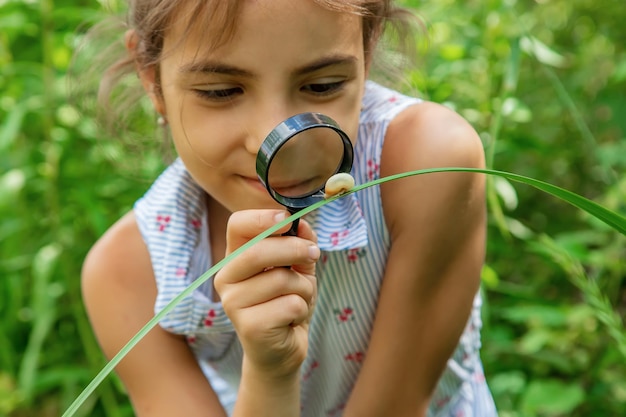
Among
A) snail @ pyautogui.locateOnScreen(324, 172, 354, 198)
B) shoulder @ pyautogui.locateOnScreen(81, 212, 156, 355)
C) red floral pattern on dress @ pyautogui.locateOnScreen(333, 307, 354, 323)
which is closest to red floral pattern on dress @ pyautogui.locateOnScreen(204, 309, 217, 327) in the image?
shoulder @ pyautogui.locateOnScreen(81, 212, 156, 355)

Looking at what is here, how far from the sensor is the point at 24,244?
2.37m

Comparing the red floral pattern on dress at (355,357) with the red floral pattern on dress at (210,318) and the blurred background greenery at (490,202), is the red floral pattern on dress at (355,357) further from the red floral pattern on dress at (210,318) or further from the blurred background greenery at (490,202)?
the blurred background greenery at (490,202)

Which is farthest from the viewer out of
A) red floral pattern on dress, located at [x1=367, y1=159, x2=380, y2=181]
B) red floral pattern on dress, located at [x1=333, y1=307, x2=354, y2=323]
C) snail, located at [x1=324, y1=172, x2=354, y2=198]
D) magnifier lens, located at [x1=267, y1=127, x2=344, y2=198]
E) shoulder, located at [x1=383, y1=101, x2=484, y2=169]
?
red floral pattern on dress, located at [x1=333, y1=307, x2=354, y2=323]

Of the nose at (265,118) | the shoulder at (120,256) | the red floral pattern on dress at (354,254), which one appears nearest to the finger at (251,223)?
the nose at (265,118)

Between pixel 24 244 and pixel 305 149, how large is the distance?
1511mm

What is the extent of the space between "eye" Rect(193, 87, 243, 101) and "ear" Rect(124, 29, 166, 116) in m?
0.19

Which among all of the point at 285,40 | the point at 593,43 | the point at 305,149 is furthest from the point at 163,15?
the point at 593,43

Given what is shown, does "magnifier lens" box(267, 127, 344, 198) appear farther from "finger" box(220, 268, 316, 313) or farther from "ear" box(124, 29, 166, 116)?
"ear" box(124, 29, 166, 116)

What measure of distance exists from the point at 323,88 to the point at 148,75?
372 millimetres

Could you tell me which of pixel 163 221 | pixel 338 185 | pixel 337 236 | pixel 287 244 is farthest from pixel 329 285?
pixel 338 185

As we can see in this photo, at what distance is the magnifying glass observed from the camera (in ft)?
3.20

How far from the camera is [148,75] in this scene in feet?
4.86

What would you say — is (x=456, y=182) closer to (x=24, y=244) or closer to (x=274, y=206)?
(x=274, y=206)

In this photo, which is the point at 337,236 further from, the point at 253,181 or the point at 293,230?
the point at 293,230
